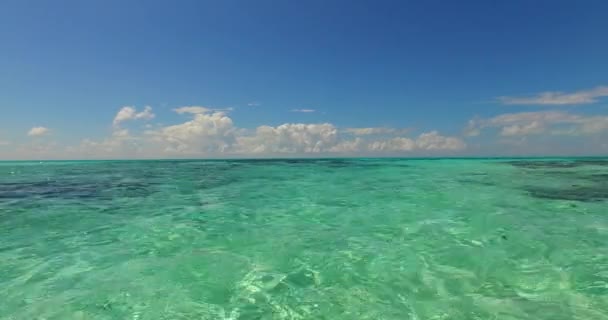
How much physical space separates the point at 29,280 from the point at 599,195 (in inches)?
943

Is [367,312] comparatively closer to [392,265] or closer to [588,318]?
[392,265]

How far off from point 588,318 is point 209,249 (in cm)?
767

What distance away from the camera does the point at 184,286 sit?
632 centimetres

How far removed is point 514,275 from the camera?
6.64 m

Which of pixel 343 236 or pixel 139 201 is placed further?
pixel 139 201

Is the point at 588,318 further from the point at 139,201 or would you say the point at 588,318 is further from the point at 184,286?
the point at 139,201

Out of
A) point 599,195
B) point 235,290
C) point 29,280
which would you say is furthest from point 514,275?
point 599,195

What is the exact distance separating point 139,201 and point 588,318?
1773 cm

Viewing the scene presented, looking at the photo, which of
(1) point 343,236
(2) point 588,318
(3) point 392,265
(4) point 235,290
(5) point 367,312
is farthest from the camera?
(1) point 343,236

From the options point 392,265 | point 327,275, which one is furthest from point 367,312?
→ point 392,265

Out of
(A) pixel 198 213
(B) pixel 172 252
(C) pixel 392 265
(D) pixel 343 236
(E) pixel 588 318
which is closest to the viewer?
(E) pixel 588 318

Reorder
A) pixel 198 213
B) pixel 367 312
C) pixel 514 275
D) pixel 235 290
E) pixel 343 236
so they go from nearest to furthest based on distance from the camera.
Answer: pixel 367 312 < pixel 235 290 < pixel 514 275 < pixel 343 236 < pixel 198 213

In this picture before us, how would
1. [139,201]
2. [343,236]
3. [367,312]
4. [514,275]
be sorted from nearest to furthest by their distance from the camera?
[367,312], [514,275], [343,236], [139,201]

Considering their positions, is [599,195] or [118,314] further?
[599,195]
